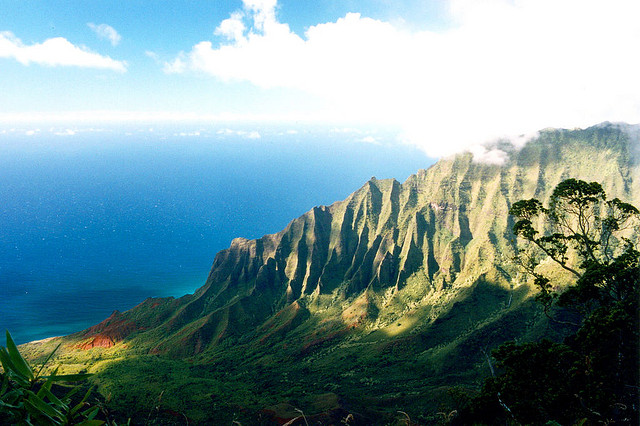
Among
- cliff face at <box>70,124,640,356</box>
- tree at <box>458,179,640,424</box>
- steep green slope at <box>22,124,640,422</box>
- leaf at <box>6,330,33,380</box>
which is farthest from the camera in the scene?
cliff face at <box>70,124,640,356</box>

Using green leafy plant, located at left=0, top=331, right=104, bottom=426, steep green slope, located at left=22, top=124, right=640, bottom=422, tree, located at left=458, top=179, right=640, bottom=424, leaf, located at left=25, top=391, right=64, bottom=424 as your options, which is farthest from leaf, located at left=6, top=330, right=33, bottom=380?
steep green slope, located at left=22, top=124, right=640, bottom=422

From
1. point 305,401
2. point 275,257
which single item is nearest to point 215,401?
point 305,401

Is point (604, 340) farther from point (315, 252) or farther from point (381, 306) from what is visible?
point (315, 252)

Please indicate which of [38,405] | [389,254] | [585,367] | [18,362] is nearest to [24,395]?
[38,405]

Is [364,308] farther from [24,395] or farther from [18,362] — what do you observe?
[18,362]

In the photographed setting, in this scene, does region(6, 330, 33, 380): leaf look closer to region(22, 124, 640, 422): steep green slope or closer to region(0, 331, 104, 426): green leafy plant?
region(0, 331, 104, 426): green leafy plant

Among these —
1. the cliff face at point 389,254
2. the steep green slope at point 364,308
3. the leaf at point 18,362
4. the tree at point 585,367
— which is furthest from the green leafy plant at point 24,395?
the cliff face at point 389,254
